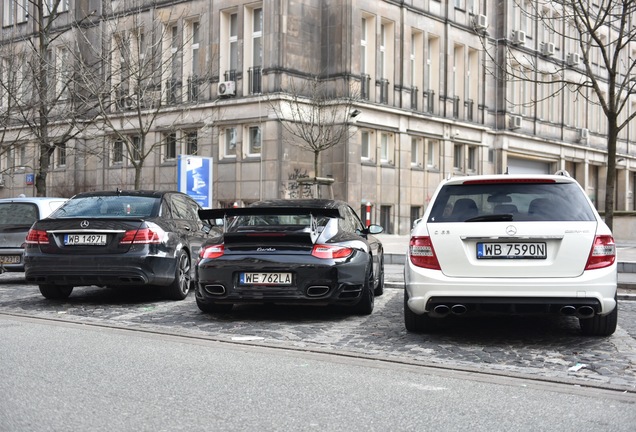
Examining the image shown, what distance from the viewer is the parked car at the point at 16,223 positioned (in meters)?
13.1

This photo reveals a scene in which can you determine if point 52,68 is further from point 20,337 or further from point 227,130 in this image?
point 20,337

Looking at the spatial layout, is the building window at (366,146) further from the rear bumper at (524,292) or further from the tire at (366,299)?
the rear bumper at (524,292)

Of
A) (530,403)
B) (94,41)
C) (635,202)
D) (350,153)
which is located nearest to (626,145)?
(635,202)

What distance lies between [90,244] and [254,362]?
4.14 meters

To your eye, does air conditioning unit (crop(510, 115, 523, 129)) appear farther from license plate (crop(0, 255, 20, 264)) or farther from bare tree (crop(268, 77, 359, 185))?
license plate (crop(0, 255, 20, 264))

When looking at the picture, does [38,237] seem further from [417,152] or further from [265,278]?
[417,152]

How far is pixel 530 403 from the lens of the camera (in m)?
5.07

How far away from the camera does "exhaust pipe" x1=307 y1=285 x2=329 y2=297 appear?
839 centimetres

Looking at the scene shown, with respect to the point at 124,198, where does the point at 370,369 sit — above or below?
below

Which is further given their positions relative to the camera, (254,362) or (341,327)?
(341,327)

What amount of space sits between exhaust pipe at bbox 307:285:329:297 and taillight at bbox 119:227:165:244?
2518 mm

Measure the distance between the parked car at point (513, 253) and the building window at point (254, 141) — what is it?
25.5 m

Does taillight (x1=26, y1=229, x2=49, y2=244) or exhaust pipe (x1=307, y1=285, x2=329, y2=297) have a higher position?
taillight (x1=26, y1=229, x2=49, y2=244)

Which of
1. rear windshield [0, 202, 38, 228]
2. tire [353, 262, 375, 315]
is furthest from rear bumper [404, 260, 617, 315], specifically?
rear windshield [0, 202, 38, 228]
